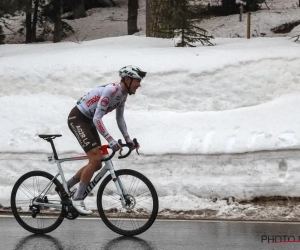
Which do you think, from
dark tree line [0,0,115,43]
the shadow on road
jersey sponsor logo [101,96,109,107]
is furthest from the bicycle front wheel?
dark tree line [0,0,115,43]

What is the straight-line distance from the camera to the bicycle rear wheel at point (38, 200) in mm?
8438

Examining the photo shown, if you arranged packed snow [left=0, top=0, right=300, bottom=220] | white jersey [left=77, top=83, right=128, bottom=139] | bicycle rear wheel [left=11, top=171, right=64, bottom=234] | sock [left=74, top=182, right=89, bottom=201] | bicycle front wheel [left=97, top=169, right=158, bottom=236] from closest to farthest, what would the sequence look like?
1. white jersey [left=77, top=83, right=128, bottom=139]
2. bicycle front wheel [left=97, top=169, right=158, bottom=236]
3. sock [left=74, top=182, right=89, bottom=201]
4. bicycle rear wheel [left=11, top=171, right=64, bottom=234]
5. packed snow [left=0, top=0, right=300, bottom=220]

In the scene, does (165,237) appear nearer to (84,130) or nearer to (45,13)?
(84,130)

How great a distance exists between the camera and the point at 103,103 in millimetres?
7996

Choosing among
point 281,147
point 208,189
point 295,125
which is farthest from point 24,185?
point 295,125

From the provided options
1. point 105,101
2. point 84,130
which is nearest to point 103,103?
point 105,101

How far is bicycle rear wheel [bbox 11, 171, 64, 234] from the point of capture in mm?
8438

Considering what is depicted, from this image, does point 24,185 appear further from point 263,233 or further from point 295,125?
point 295,125

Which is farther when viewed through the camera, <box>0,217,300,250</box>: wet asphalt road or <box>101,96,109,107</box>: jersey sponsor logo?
<box>101,96,109,107</box>: jersey sponsor logo

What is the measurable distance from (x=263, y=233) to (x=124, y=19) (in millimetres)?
25973

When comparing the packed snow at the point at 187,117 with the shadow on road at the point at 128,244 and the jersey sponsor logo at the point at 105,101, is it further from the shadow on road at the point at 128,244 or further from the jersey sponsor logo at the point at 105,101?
the jersey sponsor logo at the point at 105,101

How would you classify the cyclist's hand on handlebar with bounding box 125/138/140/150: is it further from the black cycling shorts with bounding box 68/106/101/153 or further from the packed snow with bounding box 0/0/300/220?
the packed snow with bounding box 0/0/300/220

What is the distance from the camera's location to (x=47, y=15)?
24.5m

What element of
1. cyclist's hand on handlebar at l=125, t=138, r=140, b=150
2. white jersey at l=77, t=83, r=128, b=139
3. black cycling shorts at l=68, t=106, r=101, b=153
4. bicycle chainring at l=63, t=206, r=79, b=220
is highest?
white jersey at l=77, t=83, r=128, b=139
